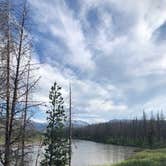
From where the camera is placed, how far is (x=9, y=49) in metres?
10.6

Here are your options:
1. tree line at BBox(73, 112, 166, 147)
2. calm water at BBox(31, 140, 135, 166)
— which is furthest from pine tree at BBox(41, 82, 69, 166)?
tree line at BBox(73, 112, 166, 147)

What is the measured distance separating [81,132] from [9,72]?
507ft

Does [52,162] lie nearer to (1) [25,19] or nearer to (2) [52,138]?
(2) [52,138]

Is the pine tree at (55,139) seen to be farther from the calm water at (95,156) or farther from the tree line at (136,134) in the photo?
the tree line at (136,134)

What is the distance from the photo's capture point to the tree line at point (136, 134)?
95.1 meters

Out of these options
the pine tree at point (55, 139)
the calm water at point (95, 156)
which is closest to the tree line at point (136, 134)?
the calm water at point (95, 156)

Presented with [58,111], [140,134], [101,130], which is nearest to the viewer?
[58,111]

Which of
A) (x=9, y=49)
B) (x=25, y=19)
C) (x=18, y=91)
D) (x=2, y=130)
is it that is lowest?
(x=2, y=130)

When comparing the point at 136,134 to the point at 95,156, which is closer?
the point at 95,156

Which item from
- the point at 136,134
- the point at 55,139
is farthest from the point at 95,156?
the point at 136,134

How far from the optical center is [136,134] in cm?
11894

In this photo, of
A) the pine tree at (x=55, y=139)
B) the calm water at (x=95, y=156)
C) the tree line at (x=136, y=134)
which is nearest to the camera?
the pine tree at (x=55, y=139)

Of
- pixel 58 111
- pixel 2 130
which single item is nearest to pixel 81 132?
pixel 58 111

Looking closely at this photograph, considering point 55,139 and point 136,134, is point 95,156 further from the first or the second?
point 136,134
